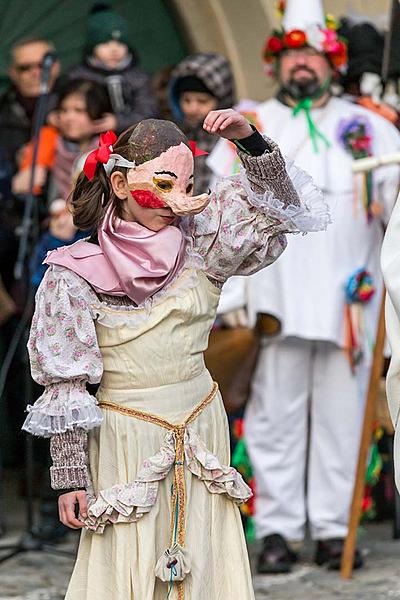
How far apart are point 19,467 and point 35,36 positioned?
2.40 meters

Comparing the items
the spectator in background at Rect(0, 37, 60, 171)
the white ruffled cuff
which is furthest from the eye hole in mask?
the spectator in background at Rect(0, 37, 60, 171)

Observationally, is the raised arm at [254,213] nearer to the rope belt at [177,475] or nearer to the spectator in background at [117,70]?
the rope belt at [177,475]

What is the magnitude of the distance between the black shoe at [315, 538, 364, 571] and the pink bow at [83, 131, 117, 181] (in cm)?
252

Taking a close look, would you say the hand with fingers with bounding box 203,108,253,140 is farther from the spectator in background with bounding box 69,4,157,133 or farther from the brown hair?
the spectator in background with bounding box 69,4,157,133

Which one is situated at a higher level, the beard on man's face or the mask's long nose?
the beard on man's face

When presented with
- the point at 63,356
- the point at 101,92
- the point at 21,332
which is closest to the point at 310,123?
the point at 101,92

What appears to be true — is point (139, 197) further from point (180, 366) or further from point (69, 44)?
point (69, 44)

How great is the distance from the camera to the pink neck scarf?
414 centimetres

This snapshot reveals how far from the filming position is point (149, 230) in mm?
4203

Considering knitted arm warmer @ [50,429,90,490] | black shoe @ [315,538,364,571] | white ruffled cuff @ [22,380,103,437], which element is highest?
white ruffled cuff @ [22,380,103,437]

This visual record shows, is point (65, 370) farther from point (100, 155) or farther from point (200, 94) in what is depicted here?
point (200, 94)

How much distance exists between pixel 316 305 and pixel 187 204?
82.3 inches

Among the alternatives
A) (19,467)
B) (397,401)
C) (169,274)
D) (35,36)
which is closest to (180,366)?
(169,274)

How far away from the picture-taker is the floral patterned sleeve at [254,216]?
418 centimetres
